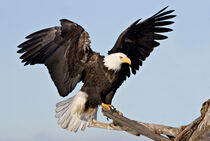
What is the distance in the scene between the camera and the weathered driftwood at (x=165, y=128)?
524cm

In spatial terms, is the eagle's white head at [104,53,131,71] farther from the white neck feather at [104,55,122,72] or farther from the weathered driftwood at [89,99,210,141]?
the weathered driftwood at [89,99,210,141]

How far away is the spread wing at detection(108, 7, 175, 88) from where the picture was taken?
7.33 meters

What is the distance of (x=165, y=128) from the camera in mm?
6070

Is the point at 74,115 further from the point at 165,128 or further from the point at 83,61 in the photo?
the point at 165,128

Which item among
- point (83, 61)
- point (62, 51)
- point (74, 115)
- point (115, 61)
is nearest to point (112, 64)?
point (115, 61)

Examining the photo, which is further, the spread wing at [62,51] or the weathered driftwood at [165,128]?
the spread wing at [62,51]

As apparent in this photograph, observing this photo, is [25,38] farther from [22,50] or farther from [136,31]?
[136,31]

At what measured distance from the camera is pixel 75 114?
711cm

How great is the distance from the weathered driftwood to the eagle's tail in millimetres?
421

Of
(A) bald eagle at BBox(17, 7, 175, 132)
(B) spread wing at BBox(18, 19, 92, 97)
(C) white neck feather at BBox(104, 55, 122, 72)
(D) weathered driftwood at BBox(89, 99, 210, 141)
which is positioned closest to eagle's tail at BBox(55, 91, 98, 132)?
(A) bald eagle at BBox(17, 7, 175, 132)

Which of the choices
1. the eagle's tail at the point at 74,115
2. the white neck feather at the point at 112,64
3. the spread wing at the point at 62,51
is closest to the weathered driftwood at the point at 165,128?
the eagle's tail at the point at 74,115

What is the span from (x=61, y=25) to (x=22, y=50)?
95 centimetres

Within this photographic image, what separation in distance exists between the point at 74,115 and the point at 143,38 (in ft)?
6.70

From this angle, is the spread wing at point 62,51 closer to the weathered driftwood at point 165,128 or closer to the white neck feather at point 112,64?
the white neck feather at point 112,64
